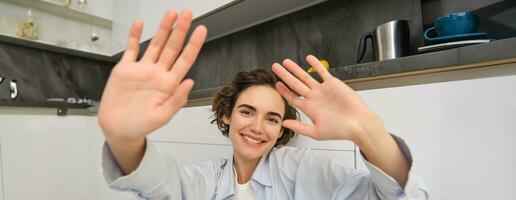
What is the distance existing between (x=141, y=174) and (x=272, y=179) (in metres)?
0.35

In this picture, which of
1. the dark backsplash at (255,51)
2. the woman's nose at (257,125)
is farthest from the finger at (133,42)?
the dark backsplash at (255,51)

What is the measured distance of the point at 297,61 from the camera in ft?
4.48

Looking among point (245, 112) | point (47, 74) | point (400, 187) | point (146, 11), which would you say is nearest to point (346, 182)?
point (400, 187)

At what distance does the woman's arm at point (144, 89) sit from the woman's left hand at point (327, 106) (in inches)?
7.9

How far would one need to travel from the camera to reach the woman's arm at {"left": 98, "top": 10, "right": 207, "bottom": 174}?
414 mm

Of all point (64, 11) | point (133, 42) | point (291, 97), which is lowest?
point (291, 97)

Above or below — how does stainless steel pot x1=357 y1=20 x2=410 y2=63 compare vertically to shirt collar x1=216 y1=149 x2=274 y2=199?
above

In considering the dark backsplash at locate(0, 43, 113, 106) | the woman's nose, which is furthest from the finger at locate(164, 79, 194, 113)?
the dark backsplash at locate(0, 43, 113, 106)

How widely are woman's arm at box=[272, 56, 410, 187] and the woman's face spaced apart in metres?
0.20

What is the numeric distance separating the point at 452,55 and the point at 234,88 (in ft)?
1.84

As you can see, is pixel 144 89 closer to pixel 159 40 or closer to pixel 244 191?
pixel 159 40

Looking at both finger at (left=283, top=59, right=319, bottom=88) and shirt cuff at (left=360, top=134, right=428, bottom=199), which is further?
finger at (left=283, top=59, right=319, bottom=88)

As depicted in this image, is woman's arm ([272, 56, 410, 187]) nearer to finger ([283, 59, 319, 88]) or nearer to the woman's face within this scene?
finger ([283, 59, 319, 88])

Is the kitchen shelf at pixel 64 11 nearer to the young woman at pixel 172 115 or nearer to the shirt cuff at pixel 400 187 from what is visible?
the young woman at pixel 172 115
